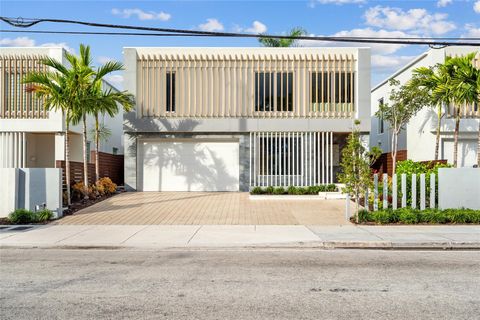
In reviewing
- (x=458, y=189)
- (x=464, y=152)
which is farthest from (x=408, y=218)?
(x=464, y=152)

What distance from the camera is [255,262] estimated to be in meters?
8.30

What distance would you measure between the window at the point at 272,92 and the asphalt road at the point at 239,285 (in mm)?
13842

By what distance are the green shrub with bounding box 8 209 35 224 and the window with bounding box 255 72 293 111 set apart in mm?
12403

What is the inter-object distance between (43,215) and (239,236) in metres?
6.58

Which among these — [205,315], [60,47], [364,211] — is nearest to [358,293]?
[205,315]

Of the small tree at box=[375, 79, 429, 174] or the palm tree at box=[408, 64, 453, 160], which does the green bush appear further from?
the small tree at box=[375, 79, 429, 174]

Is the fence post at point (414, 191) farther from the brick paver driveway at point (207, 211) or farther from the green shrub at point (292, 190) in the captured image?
the green shrub at point (292, 190)

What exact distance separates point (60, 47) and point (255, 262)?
19.2m

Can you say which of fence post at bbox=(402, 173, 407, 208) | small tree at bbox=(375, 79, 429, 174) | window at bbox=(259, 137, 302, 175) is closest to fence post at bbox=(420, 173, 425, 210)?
fence post at bbox=(402, 173, 407, 208)

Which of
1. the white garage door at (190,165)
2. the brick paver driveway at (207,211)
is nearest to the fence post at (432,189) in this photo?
the brick paver driveway at (207,211)

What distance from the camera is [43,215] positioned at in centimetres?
1362

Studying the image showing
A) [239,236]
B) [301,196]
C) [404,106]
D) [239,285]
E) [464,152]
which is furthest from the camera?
[464,152]

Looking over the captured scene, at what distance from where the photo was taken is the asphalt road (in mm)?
5328

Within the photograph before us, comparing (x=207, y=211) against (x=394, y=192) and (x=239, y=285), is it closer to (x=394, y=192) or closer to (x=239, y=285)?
(x=394, y=192)
